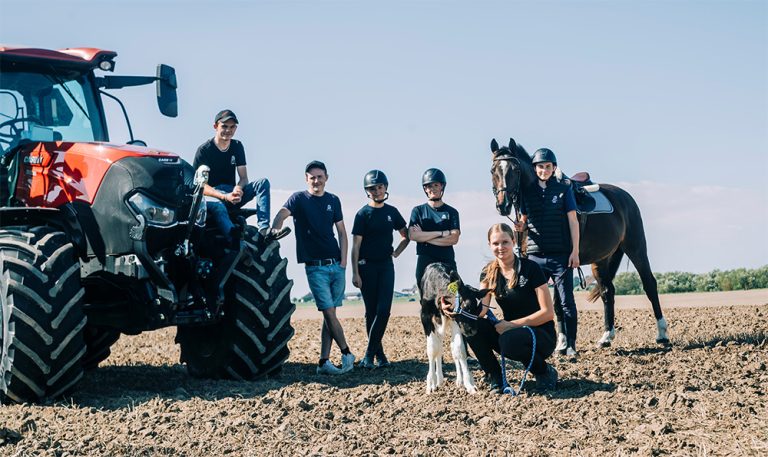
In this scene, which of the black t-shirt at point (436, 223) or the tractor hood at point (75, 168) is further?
the black t-shirt at point (436, 223)

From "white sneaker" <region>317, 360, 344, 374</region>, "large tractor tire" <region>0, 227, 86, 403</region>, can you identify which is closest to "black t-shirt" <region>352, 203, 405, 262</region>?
"white sneaker" <region>317, 360, 344, 374</region>

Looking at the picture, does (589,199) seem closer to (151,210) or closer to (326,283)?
(326,283)

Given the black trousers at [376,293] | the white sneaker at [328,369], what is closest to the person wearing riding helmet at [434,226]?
the black trousers at [376,293]

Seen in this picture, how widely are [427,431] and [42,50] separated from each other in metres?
4.88

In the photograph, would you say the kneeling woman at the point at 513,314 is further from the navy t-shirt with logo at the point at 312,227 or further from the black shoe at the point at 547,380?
the navy t-shirt with logo at the point at 312,227

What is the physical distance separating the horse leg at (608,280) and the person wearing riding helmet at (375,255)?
359 cm

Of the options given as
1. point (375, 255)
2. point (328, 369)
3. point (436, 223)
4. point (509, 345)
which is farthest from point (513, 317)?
point (328, 369)

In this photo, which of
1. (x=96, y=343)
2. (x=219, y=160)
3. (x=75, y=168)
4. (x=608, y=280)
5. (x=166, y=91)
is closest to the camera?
(x=75, y=168)

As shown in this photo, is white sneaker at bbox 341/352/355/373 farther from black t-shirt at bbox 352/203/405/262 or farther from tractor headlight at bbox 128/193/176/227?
tractor headlight at bbox 128/193/176/227

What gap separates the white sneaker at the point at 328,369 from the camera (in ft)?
31.6

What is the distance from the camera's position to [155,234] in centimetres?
782

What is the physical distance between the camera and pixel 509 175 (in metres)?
10.5

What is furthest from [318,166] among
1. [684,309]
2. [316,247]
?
[684,309]

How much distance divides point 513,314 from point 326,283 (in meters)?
2.49
